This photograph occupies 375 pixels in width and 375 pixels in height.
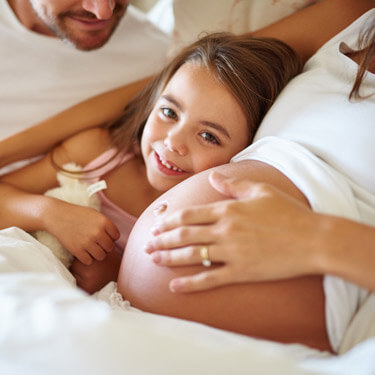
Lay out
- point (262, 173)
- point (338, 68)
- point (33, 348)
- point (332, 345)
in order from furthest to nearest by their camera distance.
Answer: point (338, 68), point (262, 173), point (332, 345), point (33, 348)

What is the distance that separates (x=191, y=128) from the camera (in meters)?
1.09

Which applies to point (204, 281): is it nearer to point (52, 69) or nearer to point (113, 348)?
point (113, 348)

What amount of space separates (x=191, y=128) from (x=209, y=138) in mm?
61

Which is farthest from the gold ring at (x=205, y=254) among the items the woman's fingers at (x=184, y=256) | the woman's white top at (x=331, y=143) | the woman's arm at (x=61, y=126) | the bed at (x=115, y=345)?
the woman's arm at (x=61, y=126)

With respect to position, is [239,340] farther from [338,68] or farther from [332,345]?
[338,68]

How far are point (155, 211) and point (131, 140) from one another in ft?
1.37

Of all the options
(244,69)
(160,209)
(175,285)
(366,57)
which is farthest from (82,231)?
(366,57)

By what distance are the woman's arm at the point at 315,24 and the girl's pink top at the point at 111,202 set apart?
60 centimetres

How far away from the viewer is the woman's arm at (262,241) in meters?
0.72

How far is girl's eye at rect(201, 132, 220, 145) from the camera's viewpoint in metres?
1.11

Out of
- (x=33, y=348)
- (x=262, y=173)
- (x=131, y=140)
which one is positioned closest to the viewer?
(x=33, y=348)

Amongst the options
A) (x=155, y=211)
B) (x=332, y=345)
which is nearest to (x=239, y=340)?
(x=332, y=345)

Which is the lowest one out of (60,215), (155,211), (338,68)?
(60,215)

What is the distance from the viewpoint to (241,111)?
113 cm
